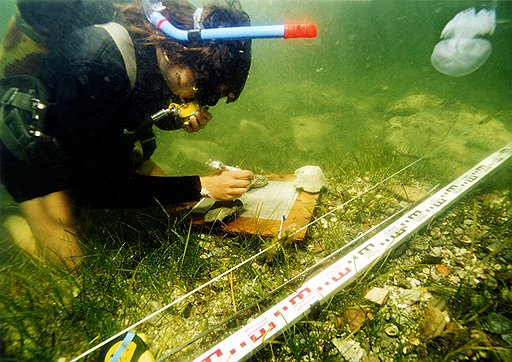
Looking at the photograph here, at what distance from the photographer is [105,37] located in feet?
5.30

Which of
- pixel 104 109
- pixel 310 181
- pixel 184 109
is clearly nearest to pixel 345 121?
pixel 310 181

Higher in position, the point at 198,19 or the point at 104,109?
the point at 198,19

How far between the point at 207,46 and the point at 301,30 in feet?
2.83

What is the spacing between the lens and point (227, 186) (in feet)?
8.04

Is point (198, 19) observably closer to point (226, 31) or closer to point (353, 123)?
point (226, 31)

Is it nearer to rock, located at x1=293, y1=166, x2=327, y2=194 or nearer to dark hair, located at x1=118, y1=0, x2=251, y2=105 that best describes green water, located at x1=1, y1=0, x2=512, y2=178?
dark hair, located at x1=118, y1=0, x2=251, y2=105

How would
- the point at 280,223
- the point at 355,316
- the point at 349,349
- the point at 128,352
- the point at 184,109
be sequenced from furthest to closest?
the point at 280,223
the point at 184,109
the point at 355,316
the point at 349,349
the point at 128,352

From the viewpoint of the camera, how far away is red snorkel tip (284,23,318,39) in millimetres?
1321

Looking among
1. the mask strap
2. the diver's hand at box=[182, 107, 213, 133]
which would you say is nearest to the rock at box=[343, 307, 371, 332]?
the diver's hand at box=[182, 107, 213, 133]

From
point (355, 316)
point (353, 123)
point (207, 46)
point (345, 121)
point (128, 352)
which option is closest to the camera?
point (128, 352)

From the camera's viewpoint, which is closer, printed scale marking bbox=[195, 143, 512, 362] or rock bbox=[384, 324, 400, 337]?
printed scale marking bbox=[195, 143, 512, 362]

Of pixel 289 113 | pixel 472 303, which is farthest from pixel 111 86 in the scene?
pixel 289 113

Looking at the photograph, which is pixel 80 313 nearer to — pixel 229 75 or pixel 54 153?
Answer: pixel 54 153

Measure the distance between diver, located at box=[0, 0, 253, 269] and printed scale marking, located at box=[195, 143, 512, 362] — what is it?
43.5 inches
